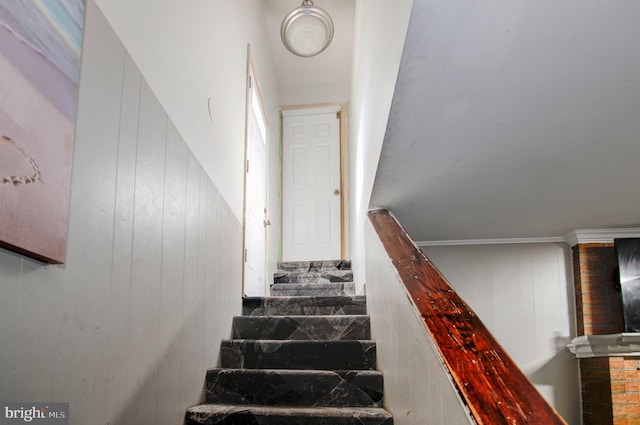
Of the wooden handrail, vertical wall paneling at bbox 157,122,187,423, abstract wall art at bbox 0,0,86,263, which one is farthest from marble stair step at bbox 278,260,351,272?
abstract wall art at bbox 0,0,86,263

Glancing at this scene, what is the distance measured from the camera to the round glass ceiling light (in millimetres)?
4242

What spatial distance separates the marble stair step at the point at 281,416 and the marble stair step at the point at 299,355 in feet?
1.23

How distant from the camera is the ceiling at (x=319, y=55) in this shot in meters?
4.99

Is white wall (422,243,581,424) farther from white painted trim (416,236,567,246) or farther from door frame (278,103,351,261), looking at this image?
door frame (278,103,351,261)

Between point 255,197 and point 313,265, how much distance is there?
4.31 ft

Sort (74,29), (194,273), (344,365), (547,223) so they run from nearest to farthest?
(74,29) < (194,273) < (344,365) < (547,223)

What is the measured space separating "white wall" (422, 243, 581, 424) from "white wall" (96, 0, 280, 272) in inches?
71.4

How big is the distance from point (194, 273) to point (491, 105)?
1.37 metres

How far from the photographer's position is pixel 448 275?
394cm

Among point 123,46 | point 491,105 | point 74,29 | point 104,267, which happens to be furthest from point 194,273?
point 491,105

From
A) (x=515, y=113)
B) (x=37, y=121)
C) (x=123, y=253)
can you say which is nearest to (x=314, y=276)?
(x=515, y=113)

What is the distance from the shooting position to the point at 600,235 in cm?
367

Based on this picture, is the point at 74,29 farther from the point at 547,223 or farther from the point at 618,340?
the point at 618,340

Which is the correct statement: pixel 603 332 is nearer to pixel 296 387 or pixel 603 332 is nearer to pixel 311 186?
pixel 296 387
